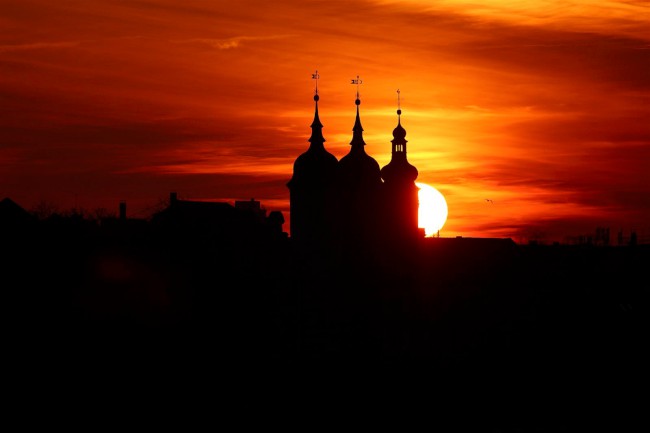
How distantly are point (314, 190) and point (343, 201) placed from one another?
269 centimetres

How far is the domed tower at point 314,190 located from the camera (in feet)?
349

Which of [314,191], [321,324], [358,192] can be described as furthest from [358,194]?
[321,324]

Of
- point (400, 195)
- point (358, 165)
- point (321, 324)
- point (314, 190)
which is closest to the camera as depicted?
point (321, 324)

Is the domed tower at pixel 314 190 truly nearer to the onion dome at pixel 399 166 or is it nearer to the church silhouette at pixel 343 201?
the church silhouette at pixel 343 201

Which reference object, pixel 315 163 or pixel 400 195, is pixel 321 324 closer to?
pixel 315 163

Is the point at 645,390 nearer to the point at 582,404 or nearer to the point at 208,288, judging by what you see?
the point at 582,404

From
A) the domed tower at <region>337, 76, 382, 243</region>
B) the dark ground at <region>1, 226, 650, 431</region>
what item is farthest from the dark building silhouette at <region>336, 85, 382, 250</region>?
the dark ground at <region>1, 226, 650, 431</region>

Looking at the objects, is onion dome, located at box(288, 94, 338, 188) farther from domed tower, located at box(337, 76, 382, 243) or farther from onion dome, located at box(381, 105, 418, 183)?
onion dome, located at box(381, 105, 418, 183)

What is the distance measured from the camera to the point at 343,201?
353 feet

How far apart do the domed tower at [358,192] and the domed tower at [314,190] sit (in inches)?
50.6

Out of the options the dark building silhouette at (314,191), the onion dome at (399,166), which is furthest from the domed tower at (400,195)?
the dark building silhouette at (314,191)

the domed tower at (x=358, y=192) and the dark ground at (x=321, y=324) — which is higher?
the domed tower at (x=358, y=192)

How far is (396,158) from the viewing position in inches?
4582

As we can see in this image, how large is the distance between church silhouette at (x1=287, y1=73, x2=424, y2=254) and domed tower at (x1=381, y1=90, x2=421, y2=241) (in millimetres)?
88
